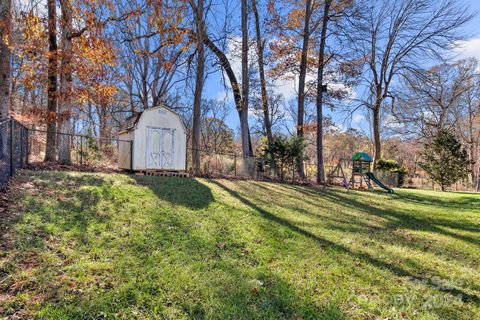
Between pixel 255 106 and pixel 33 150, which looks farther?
pixel 255 106

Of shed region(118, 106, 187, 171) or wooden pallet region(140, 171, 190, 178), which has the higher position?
shed region(118, 106, 187, 171)

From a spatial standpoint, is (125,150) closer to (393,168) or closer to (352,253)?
(352,253)

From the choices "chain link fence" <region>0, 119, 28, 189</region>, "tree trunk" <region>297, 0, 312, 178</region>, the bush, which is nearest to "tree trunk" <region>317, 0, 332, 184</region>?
"tree trunk" <region>297, 0, 312, 178</region>

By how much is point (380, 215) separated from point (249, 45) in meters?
11.1

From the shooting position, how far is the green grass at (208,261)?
2.78m

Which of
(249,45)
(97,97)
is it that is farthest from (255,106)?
(97,97)

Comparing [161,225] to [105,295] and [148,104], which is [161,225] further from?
[148,104]

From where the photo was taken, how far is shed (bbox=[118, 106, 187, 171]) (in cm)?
998

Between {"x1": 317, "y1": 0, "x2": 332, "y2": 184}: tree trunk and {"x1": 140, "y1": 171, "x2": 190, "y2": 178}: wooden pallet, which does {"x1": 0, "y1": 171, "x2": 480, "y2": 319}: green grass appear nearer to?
{"x1": 140, "y1": 171, "x2": 190, "y2": 178}: wooden pallet

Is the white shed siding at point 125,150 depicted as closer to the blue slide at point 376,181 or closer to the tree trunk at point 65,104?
the tree trunk at point 65,104

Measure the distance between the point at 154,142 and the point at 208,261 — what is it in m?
7.37

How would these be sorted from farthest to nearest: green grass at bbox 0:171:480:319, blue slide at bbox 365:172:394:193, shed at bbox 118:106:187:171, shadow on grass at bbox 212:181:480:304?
blue slide at bbox 365:172:394:193 → shed at bbox 118:106:187:171 → shadow on grass at bbox 212:181:480:304 → green grass at bbox 0:171:480:319

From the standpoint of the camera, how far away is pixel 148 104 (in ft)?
67.5

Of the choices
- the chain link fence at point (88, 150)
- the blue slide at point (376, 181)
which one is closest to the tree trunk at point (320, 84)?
the blue slide at point (376, 181)
